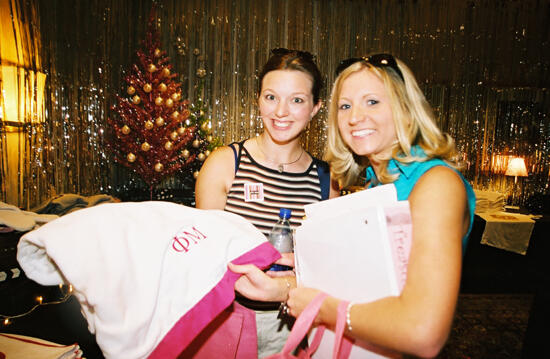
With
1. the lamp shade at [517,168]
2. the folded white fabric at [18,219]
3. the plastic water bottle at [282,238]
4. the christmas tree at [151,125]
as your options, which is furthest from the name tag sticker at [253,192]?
the lamp shade at [517,168]

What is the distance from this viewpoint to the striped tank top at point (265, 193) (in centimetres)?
152

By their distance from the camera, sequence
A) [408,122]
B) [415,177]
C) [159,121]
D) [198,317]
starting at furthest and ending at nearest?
[159,121] < [408,122] < [415,177] < [198,317]

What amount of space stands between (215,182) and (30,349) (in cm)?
95

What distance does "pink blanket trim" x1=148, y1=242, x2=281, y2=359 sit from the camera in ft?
2.46

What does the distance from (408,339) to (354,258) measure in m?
0.21

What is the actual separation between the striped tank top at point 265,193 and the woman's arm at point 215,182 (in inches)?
1.3

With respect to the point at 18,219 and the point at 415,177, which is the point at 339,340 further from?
the point at 18,219

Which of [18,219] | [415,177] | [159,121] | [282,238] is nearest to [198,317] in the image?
[282,238]

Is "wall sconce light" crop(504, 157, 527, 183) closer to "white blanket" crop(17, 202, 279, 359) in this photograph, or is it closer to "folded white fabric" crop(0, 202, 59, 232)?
"white blanket" crop(17, 202, 279, 359)

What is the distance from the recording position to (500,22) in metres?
5.75

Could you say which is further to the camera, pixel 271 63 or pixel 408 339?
pixel 271 63

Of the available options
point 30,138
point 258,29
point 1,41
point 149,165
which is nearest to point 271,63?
point 1,41

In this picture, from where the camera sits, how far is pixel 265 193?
5.12 feet

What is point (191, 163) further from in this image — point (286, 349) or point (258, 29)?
point (286, 349)
